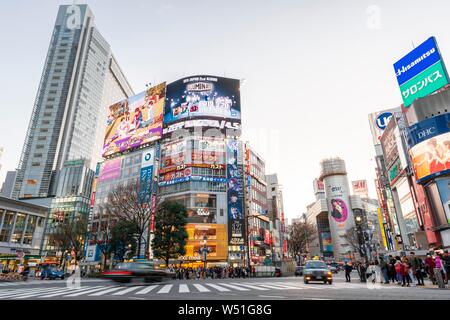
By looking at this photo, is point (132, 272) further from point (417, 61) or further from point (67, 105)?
point (67, 105)

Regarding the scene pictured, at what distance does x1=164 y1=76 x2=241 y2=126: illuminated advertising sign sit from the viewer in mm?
59281

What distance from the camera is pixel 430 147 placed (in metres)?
31.1

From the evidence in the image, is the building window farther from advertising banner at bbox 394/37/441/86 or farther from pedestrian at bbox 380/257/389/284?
advertising banner at bbox 394/37/441/86

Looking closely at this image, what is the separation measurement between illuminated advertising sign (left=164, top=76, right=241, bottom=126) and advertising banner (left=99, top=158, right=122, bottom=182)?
16593mm

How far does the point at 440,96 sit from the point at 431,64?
445 cm

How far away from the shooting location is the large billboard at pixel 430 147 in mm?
29844

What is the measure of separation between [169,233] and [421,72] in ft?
133

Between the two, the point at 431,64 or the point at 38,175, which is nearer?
the point at 431,64

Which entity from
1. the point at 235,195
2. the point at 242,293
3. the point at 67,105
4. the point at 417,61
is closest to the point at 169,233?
the point at 235,195

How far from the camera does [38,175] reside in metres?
92.8

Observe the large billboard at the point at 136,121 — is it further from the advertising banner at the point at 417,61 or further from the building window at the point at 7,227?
the advertising banner at the point at 417,61
